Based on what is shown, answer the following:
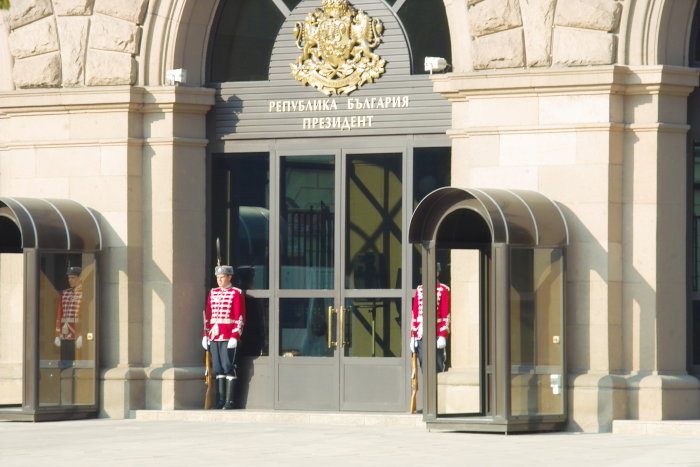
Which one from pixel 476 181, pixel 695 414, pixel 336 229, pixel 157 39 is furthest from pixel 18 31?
pixel 695 414

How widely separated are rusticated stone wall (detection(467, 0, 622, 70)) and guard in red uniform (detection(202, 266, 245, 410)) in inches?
146

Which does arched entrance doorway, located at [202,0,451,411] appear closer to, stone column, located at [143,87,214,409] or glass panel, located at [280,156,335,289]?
glass panel, located at [280,156,335,289]

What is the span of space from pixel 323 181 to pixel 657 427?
15.6ft

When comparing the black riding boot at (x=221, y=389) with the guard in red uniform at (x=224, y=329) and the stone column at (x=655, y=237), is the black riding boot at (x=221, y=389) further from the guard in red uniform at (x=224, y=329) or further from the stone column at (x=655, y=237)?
the stone column at (x=655, y=237)

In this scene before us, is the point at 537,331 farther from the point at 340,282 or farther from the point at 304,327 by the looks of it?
the point at 304,327

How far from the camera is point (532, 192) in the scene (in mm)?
16938

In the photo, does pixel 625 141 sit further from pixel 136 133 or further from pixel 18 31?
pixel 18 31

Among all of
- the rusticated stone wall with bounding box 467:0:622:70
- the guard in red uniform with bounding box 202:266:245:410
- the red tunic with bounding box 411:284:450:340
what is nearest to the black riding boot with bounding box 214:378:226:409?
the guard in red uniform with bounding box 202:266:245:410

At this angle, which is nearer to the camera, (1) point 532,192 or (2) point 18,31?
(1) point 532,192

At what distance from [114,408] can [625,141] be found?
20.5 feet

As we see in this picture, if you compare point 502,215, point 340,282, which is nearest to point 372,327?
point 340,282

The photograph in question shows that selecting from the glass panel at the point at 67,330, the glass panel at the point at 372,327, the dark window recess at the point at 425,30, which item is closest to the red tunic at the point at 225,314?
the glass panel at the point at 372,327

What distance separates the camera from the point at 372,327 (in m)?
18.6

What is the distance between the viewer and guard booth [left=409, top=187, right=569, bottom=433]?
16.2 m
